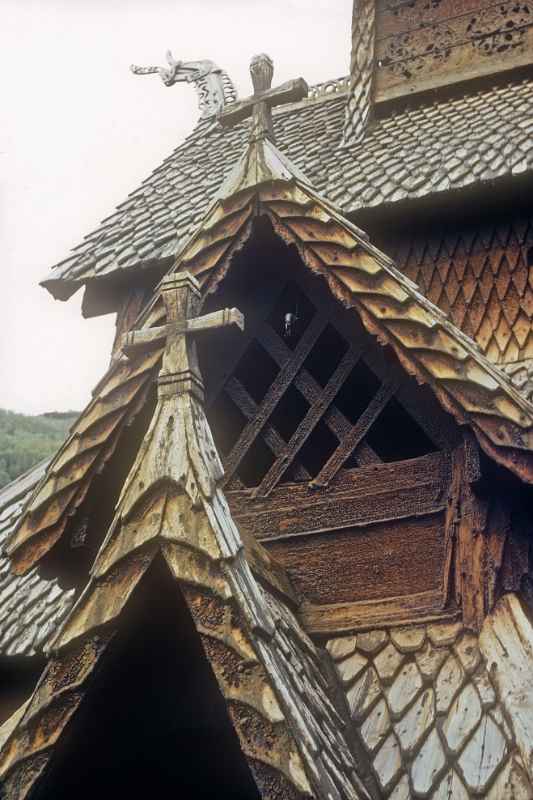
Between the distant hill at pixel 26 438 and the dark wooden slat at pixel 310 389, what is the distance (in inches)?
1481

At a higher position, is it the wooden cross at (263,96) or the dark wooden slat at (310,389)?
the wooden cross at (263,96)

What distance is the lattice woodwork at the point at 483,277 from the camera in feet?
22.4

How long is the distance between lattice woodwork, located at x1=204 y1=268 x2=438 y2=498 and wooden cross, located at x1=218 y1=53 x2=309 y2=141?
86 cm

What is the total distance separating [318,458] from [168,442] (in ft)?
6.38

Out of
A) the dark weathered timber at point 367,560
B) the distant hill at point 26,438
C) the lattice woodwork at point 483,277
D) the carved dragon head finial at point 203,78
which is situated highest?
the distant hill at point 26,438

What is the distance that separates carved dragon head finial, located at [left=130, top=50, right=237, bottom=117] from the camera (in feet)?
37.7

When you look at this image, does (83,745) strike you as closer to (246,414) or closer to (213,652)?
(213,652)

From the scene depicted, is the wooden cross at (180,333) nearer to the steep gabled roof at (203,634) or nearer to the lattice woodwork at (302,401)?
the steep gabled roof at (203,634)

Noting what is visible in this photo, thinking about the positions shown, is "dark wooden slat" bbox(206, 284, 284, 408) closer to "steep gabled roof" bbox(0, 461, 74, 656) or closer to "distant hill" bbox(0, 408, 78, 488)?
"steep gabled roof" bbox(0, 461, 74, 656)

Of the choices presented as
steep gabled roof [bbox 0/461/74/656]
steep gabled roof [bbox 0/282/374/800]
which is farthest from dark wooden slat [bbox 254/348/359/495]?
steep gabled roof [bbox 0/461/74/656]

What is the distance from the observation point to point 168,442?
3.98 m

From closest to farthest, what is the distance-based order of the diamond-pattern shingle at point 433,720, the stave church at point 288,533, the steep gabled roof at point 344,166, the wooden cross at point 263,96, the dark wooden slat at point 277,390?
the stave church at point 288,533
the diamond-pattern shingle at point 433,720
the dark wooden slat at point 277,390
the wooden cross at point 263,96
the steep gabled roof at point 344,166

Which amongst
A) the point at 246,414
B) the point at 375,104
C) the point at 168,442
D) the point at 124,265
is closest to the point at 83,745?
the point at 168,442

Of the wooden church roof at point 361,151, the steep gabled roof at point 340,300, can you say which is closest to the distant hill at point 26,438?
the wooden church roof at point 361,151
